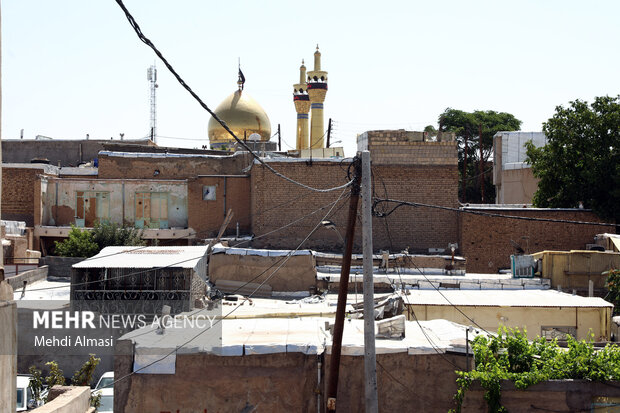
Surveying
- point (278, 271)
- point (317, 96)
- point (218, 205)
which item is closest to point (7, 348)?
point (278, 271)

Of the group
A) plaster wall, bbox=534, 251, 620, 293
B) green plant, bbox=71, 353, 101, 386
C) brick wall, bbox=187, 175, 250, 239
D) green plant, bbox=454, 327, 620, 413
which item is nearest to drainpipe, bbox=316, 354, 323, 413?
green plant, bbox=454, 327, 620, 413

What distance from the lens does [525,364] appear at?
10.0m

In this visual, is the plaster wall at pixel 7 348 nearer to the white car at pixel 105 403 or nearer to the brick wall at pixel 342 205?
the white car at pixel 105 403

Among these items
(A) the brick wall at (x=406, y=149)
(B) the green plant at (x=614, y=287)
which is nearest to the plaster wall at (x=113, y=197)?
(A) the brick wall at (x=406, y=149)

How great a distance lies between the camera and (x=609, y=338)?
16000 millimetres

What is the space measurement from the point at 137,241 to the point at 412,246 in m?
9.85

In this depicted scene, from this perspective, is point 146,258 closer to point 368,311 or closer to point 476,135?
point 368,311

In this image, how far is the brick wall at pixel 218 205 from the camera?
1053 inches

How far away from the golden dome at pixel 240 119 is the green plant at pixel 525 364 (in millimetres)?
32269

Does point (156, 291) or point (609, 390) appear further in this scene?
point (156, 291)

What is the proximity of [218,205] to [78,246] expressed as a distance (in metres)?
5.25

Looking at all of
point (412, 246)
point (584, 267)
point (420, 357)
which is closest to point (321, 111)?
point (412, 246)

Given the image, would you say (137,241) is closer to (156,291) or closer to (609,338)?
(156,291)

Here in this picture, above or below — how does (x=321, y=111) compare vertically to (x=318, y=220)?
above
